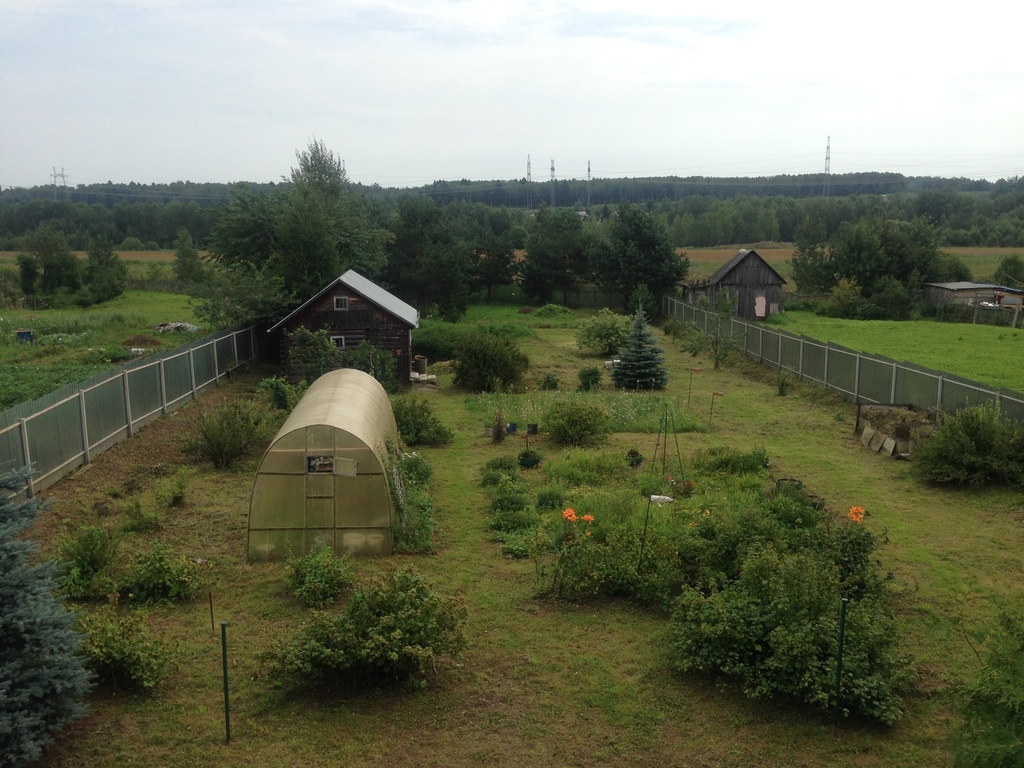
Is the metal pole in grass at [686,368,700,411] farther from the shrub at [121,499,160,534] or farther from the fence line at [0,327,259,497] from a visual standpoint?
the shrub at [121,499,160,534]

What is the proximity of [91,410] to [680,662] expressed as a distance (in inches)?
480

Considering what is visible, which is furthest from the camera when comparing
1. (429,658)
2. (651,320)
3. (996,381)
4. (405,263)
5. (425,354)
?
(405,263)

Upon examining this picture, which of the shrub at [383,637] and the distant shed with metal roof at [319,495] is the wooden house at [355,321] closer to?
the distant shed with metal roof at [319,495]

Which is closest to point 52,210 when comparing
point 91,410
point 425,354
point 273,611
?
point 425,354

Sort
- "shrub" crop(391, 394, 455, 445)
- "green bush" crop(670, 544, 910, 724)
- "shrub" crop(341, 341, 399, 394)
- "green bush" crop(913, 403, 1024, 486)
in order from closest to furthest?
"green bush" crop(670, 544, 910, 724)
"green bush" crop(913, 403, 1024, 486)
"shrub" crop(391, 394, 455, 445)
"shrub" crop(341, 341, 399, 394)

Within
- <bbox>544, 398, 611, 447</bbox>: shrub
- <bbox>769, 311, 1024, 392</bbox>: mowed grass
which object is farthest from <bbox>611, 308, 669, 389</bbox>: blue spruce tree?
<bbox>544, 398, 611, 447</bbox>: shrub

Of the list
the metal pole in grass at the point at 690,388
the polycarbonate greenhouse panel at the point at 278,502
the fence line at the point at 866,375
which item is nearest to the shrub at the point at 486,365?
the metal pole in grass at the point at 690,388

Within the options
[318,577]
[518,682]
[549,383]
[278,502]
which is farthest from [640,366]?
[518,682]

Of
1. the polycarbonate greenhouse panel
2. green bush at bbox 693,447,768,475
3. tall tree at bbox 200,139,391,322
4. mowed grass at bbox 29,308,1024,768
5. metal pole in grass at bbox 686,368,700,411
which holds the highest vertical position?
tall tree at bbox 200,139,391,322

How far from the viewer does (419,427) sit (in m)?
17.7

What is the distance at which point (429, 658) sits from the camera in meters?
7.73

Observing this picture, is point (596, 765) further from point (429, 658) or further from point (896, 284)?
point (896, 284)

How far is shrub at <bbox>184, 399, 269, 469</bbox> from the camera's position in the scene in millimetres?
15539

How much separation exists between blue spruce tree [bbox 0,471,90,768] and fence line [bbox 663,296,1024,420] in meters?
14.5
